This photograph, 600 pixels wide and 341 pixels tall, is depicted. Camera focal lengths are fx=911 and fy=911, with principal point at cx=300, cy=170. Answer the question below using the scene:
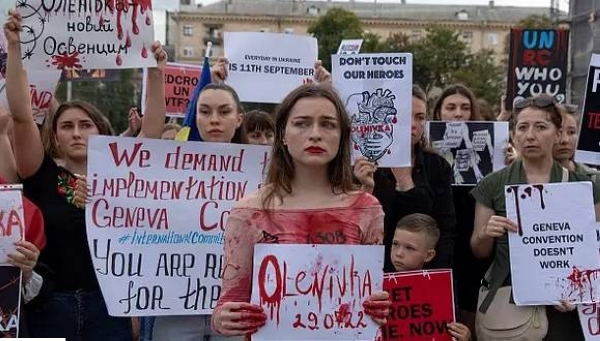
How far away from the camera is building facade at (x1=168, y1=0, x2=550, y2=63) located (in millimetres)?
94875

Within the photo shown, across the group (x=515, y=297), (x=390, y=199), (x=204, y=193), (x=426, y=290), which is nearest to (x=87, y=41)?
A: (x=204, y=193)

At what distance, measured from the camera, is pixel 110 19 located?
501 cm

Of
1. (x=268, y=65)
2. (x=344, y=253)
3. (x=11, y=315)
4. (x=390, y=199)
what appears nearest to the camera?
(x=344, y=253)

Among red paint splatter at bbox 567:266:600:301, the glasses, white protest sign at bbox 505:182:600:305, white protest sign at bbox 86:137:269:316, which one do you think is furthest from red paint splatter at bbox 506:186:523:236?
white protest sign at bbox 86:137:269:316

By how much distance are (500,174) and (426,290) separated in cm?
71

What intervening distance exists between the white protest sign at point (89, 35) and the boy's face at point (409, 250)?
1606 mm

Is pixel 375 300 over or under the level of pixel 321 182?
under

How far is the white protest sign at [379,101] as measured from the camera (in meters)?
5.03

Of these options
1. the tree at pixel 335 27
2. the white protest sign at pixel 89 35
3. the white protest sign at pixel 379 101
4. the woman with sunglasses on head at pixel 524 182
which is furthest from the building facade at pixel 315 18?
the woman with sunglasses on head at pixel 524 182

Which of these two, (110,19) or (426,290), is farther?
(110,19)

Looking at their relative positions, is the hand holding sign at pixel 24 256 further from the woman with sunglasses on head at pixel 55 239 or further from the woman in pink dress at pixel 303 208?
the woman in pink dress at pixel 303 208

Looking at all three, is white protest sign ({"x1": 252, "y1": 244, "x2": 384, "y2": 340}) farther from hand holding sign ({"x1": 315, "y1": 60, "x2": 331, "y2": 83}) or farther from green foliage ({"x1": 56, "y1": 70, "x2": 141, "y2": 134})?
green foliage ({"x1": 56, "y1": 70, "x2": 141, "y2": 134})

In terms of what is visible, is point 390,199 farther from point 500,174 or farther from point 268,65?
point 268,65

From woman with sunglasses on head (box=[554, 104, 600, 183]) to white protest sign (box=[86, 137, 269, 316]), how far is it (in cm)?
165
